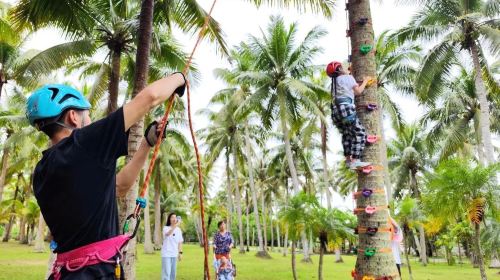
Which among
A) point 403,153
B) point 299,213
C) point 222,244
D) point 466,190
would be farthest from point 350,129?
point 403,153

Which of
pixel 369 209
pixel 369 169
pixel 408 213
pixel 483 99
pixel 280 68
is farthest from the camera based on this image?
pixel 280 68

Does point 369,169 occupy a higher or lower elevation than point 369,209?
higher

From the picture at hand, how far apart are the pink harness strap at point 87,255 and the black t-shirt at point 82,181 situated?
0.03 metres

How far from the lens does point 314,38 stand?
78.7 feet

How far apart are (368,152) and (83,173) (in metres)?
3.21

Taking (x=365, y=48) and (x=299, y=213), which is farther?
(x=299, y=213)

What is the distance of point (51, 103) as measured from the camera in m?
1.99

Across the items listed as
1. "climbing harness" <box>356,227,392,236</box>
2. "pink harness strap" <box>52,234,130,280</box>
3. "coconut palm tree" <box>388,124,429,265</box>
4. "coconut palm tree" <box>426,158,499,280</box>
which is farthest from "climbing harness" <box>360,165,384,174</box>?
"coconut palm tree" <box>388,124,429,265</box>

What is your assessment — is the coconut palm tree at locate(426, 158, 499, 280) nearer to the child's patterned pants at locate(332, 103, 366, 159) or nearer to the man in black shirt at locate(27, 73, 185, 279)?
the child's patterned pants at locate(332, 103, 366, 159)

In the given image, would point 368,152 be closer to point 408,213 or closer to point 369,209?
point 369,209

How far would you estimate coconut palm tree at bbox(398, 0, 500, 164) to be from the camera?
18641 millimetres

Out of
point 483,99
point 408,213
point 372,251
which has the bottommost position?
point 372,251

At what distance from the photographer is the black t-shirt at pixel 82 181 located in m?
1.79

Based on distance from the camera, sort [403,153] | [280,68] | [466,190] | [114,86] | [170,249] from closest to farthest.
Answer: [170,249] < [466,190] < [114,86] < [280,68] < [403,153]
